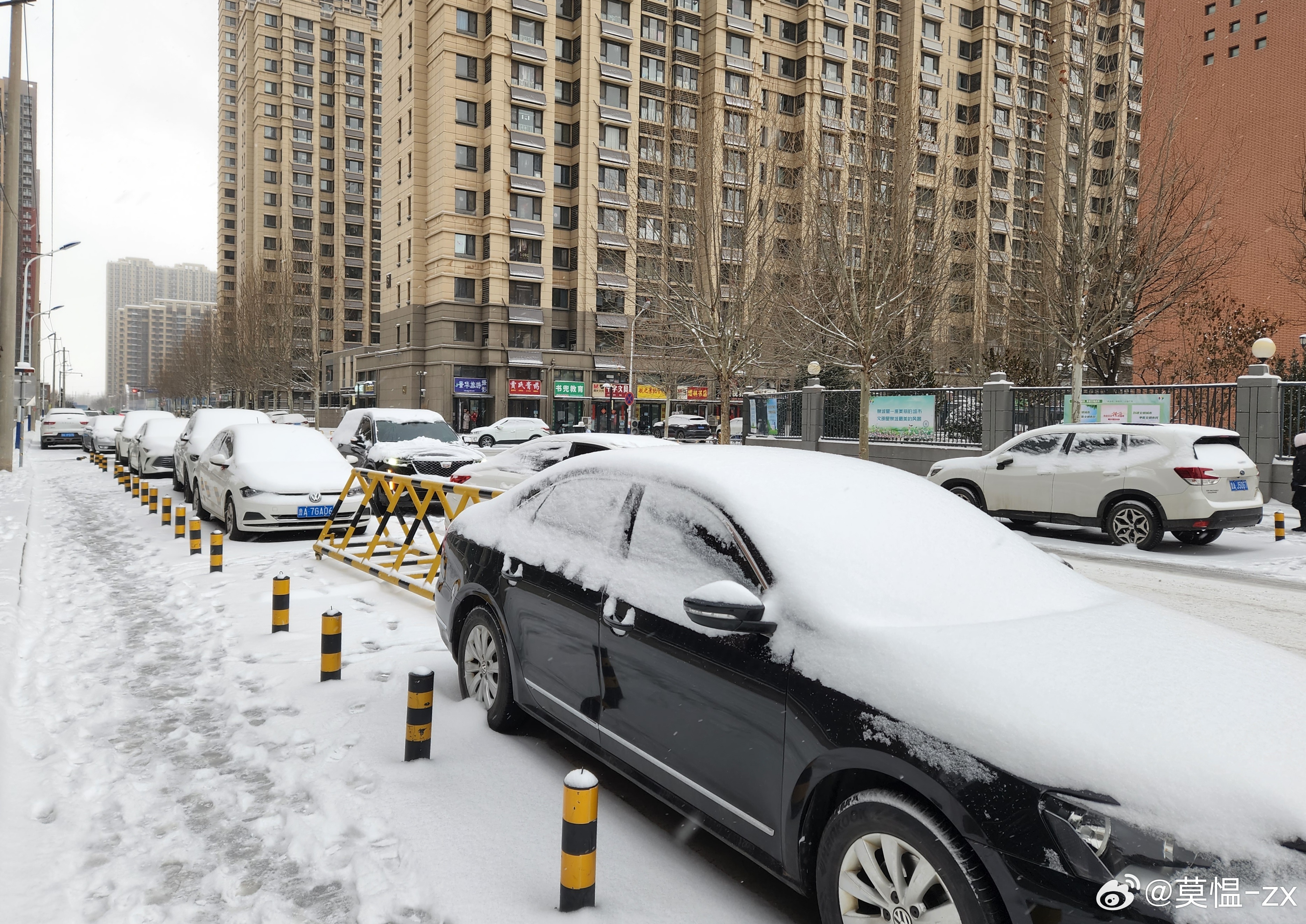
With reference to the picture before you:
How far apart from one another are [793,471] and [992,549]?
84cm

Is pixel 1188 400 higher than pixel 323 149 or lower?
lower

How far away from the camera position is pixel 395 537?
1127 centimetres

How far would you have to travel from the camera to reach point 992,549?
11.0ft

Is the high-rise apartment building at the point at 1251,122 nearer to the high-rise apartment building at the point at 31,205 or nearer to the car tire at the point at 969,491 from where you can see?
the car tire at the point at 969,491

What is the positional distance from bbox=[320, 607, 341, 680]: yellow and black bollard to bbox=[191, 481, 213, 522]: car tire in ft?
27.9

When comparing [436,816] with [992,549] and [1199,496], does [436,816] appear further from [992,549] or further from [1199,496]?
[1199,496]

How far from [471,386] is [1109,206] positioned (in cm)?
4004

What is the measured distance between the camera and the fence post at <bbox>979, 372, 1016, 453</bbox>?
20156 mm

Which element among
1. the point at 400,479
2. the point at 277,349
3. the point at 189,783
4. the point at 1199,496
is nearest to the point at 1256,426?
the point at 1199,496

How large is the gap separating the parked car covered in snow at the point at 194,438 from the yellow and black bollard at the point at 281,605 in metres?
8.53

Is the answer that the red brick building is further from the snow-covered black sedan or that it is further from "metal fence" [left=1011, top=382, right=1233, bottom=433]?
the snow-covered black sedan

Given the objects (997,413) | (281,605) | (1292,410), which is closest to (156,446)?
(281,605)

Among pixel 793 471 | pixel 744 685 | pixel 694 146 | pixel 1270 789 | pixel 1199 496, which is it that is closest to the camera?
pixel 1270 789

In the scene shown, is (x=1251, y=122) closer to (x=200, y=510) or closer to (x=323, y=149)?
(x=200, y=510)
